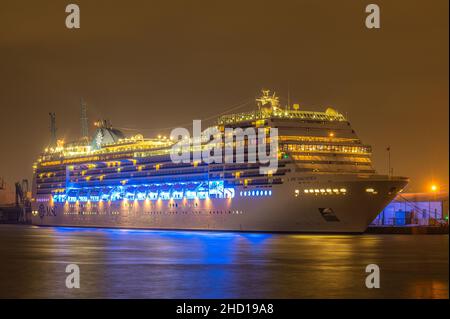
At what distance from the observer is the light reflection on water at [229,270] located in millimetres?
35219

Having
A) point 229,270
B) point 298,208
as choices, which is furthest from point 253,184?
point 229,270

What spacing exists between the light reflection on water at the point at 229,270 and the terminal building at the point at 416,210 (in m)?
34.4

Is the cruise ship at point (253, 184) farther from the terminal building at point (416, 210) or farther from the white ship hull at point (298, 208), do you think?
the terminal building at point (416, 210)

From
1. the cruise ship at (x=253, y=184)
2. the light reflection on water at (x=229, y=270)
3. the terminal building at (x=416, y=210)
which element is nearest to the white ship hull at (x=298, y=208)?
the cruise ship at (x=253, y=184)

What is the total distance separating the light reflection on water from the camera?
116 feet

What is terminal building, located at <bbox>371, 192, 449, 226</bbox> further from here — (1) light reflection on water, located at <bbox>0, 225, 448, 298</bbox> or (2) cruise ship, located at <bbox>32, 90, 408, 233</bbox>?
(1) light reflection on water, located at <bbox>0, 225, 448, 298</bbox>

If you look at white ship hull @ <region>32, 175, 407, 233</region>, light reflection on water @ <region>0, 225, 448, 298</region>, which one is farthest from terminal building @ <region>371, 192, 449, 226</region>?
light reflection on water @ <region>0, 225, 448, 298</region>

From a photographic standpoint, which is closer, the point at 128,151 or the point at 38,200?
the point at 128,151

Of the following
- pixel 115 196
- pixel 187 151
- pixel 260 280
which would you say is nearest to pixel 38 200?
pixel 115 196

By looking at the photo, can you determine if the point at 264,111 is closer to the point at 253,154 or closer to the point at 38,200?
the point at 253,154

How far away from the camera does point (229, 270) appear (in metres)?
43.8

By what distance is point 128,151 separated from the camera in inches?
4584
